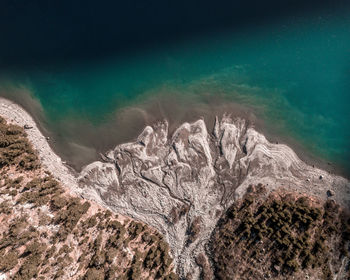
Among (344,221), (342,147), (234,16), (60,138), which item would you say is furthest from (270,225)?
(60,138)

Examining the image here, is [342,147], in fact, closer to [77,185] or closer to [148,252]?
[148,252]

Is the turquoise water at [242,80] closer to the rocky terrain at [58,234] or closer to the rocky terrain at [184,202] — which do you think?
the rocky terrain at [184,202]

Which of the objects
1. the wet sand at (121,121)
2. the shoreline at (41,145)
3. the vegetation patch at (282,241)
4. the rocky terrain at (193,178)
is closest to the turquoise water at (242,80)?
the wet sand at (121,121)

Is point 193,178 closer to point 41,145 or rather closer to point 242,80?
point 242,80

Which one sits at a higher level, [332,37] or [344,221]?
[332,37]

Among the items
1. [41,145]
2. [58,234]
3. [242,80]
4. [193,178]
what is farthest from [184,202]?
[41,145]

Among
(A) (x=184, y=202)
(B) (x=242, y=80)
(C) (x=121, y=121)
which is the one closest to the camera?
(A) (x=184, y=202)
